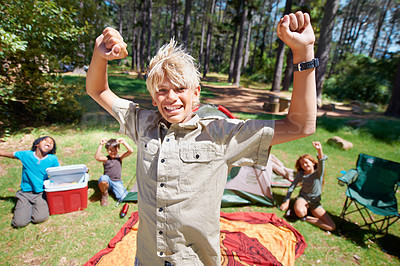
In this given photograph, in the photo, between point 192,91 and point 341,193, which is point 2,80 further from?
point 341,193

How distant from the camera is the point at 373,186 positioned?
396cm

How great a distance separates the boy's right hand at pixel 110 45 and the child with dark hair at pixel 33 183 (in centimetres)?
298

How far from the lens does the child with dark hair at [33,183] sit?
320cm

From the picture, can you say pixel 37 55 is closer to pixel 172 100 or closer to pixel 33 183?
pixel 33 183

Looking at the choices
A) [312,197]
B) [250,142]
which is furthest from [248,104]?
[250,142]

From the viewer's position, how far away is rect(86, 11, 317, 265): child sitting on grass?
3.66ft

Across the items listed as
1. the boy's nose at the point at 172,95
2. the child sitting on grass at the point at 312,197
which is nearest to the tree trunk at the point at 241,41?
the child sitting on grass at the point at 312,197

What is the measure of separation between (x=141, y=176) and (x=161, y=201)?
21 cm

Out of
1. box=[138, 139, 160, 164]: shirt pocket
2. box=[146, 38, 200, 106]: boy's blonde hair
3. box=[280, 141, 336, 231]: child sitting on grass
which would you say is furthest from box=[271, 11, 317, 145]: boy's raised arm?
box=[280, 141, 336, 231]: child sitting on grass

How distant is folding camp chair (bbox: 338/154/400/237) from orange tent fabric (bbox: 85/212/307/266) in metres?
1.25

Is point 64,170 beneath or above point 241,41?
beneath

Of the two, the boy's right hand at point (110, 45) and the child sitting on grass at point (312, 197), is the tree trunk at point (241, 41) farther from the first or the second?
the boy's right hand at point (110, 45)

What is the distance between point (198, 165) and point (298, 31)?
0.76 m

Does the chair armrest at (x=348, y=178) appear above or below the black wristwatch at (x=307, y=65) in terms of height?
below
